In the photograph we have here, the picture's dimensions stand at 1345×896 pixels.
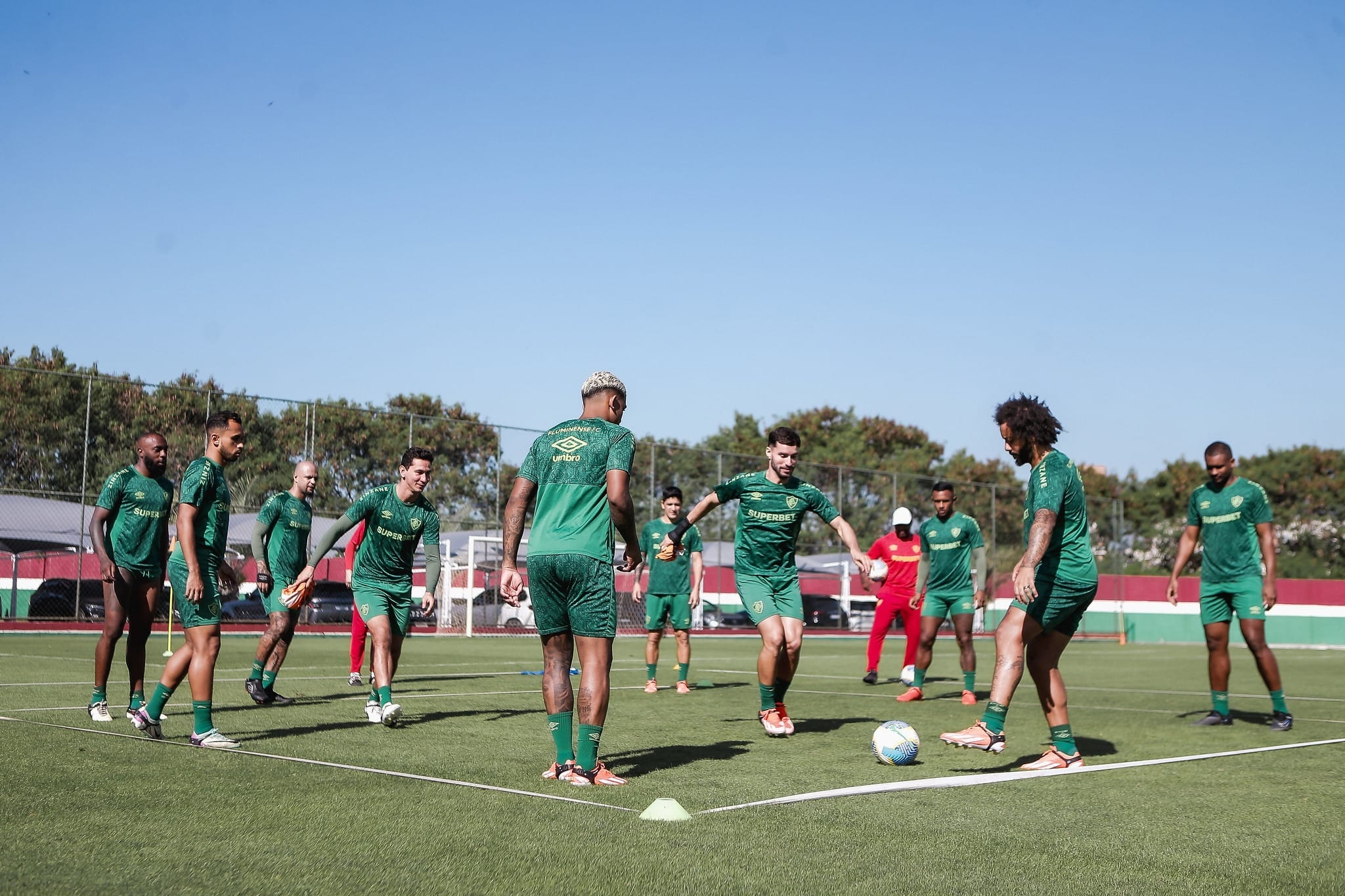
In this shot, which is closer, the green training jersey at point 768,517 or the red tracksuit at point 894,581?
the green training jersey at point 768,517

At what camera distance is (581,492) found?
6504mm

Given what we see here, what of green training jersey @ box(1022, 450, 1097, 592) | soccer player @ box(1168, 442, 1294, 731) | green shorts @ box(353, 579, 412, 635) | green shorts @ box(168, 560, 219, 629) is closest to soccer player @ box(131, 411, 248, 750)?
green shorts @ box(168, 560, 219, 629)

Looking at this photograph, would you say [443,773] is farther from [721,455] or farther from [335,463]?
[721,455]

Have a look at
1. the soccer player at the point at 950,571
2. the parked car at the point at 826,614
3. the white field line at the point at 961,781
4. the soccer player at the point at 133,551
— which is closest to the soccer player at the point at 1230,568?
the white field line at the point at 961,781

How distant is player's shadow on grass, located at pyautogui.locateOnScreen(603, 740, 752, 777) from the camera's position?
7.20 meters

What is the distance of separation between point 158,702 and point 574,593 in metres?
Result: 3.19

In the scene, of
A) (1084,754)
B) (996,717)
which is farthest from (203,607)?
(1084,754)

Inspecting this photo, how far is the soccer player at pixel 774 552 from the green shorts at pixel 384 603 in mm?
2376

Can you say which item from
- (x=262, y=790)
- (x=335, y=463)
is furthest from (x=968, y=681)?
(x=335, y=463)

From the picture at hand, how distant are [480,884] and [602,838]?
2.78 feet

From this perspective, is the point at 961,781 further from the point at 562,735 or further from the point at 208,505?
the point at 208,505

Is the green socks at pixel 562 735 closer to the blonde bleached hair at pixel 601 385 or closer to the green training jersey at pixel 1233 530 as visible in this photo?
the blonde bleached hair at pixel 601 385

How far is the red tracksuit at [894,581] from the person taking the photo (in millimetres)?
15125

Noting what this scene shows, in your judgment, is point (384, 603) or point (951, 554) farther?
point (951, 554)
